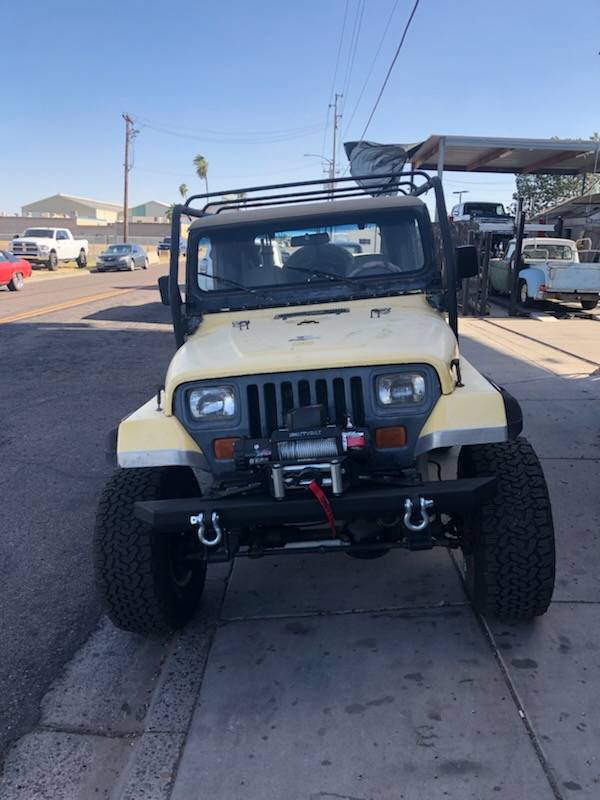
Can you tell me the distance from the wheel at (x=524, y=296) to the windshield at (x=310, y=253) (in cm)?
1305

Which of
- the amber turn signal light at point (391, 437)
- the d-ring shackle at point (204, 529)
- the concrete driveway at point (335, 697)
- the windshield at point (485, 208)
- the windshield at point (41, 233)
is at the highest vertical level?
the windshield at point (485, 208)

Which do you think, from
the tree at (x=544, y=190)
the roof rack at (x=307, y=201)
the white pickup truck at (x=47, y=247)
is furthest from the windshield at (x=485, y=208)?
the roof rack at (x=307, y=201)

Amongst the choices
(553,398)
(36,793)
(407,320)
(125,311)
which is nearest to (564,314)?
(553,398)

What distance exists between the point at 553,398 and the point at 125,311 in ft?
41.2

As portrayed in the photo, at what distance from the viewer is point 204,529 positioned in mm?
2760

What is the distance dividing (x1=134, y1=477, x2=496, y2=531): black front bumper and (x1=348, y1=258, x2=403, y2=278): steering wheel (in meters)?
1.71

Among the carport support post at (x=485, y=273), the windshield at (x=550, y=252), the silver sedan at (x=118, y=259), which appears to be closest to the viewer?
the carport support post at (x=485, y=273)

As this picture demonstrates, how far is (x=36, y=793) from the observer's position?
243 centimetres

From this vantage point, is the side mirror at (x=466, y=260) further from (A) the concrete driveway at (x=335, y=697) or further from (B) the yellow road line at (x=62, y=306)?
(B) the yellow road line at (x=62, y=306)

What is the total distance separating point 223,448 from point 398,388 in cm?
81

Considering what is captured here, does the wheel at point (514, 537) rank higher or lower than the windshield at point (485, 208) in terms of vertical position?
lower

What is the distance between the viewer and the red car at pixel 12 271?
21.4m

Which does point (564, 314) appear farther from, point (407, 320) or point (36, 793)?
point (36, 793)

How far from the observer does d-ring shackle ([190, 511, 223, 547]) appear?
273cm
